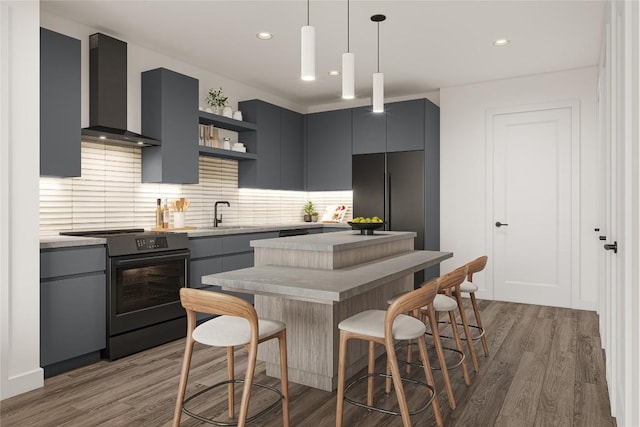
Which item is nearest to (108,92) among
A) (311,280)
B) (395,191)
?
(311,280)

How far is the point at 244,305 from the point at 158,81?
3.07 meters

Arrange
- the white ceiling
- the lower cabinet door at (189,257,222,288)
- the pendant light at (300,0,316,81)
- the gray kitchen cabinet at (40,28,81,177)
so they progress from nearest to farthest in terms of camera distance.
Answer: the pendant light at (300,0,316,81), the gray kitchen cabinet at (40,28,81,177), the white ceiling, the lower cabinet door at (189,257,222,288)

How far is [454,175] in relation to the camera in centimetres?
579

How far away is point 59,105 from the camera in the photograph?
131 inches

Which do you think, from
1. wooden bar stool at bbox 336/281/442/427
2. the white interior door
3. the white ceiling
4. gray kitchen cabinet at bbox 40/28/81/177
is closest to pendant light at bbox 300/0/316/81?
the white ceiling

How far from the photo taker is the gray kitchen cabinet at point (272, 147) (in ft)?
18.0

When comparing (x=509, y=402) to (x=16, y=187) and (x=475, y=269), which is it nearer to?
(x=475, y=269)

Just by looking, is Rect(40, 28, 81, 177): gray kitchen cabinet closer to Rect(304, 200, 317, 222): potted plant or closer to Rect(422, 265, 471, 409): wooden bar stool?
Rect(422, 265, 471, 409): wooden bar stool

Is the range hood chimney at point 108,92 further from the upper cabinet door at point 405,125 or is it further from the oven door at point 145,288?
the upper cabinet door at point 405,125

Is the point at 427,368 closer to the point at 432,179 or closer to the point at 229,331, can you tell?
the point at 229,331

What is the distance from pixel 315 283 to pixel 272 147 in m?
3.72

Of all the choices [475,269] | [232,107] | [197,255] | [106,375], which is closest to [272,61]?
[232,107]

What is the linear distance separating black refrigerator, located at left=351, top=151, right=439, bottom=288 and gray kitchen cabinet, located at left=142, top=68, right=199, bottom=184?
2324mm

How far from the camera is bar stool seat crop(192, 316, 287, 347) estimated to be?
2043mm
